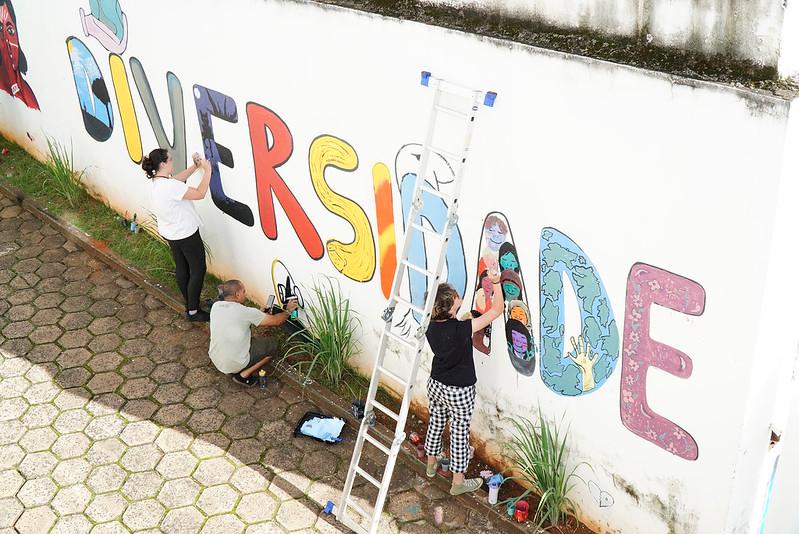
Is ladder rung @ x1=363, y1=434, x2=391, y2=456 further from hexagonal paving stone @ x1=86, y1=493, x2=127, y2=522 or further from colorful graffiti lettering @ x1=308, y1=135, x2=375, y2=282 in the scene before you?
hexagonal paving stone @ x1=86, y1=493, x2=127, y2=522

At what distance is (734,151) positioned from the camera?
4.00 m

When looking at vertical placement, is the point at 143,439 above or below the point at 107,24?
below

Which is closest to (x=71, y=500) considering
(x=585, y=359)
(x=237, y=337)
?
(x=237, y=337)

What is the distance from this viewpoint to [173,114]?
781 centimetres

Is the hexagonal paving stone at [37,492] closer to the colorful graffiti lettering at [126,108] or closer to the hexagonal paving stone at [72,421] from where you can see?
the hexagonal paving stone at [72,421]

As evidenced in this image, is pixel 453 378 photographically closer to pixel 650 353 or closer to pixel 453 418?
pixel 453 418

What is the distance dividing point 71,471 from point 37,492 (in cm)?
28

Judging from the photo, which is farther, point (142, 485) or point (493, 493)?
point (142, 485)

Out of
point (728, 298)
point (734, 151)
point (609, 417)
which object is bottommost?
point (609, 417)

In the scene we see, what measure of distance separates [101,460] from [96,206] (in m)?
4.05

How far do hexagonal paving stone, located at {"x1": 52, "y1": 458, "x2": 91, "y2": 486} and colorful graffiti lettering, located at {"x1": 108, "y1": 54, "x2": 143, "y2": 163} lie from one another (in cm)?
344

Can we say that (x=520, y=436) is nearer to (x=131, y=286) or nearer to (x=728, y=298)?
(x=728, y=298)

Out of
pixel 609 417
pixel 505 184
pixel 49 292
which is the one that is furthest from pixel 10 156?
pixel 609 417

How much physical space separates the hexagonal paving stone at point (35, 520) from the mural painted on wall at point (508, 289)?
11.0 feet
